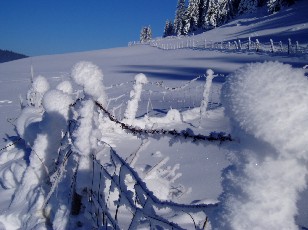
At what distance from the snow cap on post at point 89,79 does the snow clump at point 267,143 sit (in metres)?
1.83

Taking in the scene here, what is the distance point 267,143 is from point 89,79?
2015mm

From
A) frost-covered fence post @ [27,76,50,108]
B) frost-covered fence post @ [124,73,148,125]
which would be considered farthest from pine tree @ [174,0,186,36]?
frost-covered fence post @ [27,76,50,108]

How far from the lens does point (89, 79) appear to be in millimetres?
2867

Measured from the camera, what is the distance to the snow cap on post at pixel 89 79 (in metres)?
2.87

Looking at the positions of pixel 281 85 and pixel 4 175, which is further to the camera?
pixel 4 175

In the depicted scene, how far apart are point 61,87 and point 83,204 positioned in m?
2.74

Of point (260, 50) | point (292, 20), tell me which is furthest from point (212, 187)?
point (292, 20)

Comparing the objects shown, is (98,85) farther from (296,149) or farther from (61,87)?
(61,87)

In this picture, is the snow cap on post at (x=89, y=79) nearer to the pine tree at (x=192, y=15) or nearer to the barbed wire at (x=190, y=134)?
the barbed wire at (x=190, y=134)

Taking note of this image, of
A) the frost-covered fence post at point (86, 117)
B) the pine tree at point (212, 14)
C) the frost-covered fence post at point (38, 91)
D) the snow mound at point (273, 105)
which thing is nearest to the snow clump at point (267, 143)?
the snow mound at point (273, 105)

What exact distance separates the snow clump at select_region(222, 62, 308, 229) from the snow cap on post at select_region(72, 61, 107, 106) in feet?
6.00

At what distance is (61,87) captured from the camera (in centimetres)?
533

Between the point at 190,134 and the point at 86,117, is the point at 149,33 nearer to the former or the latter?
the point at 86,117

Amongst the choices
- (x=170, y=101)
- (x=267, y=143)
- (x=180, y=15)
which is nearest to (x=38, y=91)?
(x=267, y=143)
